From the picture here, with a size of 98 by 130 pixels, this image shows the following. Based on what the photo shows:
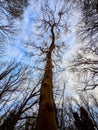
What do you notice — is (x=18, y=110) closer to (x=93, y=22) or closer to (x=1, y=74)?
(x=1, y=74)

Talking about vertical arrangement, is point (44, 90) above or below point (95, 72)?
below

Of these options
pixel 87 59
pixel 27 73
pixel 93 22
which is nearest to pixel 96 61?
pixel 87 59

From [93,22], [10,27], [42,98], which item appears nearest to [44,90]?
[42,98]

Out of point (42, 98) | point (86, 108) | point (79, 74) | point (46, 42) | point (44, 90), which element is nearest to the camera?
point (42, 98)

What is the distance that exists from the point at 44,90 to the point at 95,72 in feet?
13.0

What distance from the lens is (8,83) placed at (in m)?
9.69

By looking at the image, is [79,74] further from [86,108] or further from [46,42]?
[86,108]

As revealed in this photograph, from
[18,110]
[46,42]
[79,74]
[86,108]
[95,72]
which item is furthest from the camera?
[86,108]

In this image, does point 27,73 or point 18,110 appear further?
point 27,73

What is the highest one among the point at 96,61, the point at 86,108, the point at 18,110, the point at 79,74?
the point at 96,61

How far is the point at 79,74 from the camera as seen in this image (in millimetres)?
8523

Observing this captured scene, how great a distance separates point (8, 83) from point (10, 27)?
15.0 feet

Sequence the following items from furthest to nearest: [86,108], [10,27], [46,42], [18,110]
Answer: [86,108] → [46,42] → [18,110] → [10,27]

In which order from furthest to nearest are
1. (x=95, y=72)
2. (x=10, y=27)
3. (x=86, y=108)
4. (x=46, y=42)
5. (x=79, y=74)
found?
1. (x=86, y=108)
2. (x=46, y=42)
3. (x=79, y=74)
4. (x=95, y=72)
5. (x=10, y=27)
